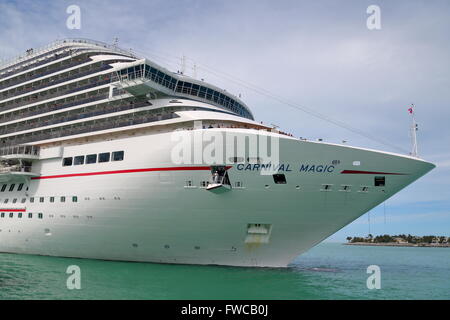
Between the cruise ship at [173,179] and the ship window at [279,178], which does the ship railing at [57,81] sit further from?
the ship window at [279,178]

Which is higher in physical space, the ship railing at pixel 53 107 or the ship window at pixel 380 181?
the ship railing at pixel 53 107

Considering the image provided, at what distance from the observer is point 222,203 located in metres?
17.7

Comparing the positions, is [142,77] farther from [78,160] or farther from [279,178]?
[279,178]

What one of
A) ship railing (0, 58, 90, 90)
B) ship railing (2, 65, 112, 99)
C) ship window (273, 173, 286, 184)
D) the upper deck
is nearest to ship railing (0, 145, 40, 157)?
the upper deck

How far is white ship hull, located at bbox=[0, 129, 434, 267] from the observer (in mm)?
17500

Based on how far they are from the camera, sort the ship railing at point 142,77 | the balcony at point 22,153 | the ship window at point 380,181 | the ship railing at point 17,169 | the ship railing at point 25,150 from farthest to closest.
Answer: the ship railing at point 25,150
the ship railing at point 17,169
the balcony at point 22,153
the ship railing at point 142,77
the ship window at point 380,181

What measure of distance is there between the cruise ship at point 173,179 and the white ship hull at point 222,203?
0.06 m

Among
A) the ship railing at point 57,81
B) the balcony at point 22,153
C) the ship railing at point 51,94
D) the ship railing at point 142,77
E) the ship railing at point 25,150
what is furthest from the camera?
the ship railing at point 57,81

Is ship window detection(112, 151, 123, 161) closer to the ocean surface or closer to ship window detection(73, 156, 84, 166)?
ship window detection(73, 156, 84, 166)

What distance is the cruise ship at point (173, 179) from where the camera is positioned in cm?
1752

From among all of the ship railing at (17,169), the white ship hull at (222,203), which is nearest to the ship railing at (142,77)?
the white ship hull at (222,203)
